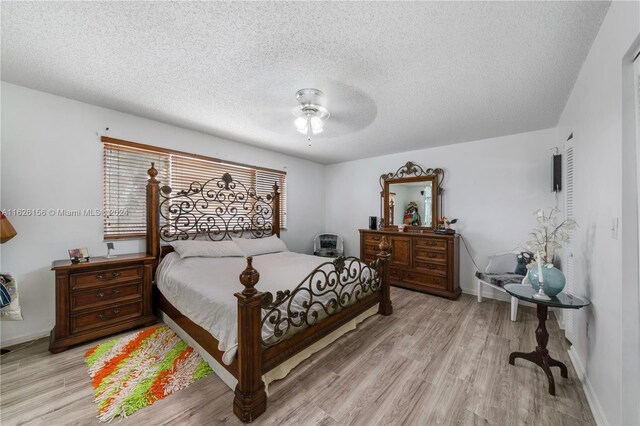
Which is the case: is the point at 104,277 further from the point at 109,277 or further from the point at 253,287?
the point at 253,287

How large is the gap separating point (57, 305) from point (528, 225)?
574 cm

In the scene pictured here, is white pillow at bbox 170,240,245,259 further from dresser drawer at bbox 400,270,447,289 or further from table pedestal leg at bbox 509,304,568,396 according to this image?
table pedestal leg at bbox 509,304,568,396

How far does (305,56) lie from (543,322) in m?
2.86

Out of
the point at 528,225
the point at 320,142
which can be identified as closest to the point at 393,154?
the point at 320,142

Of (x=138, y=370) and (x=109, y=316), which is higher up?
(x=109, y=316)

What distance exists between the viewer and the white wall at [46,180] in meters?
2.27

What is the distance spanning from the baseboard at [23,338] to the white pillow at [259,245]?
84.0 inches

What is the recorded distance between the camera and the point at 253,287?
161 centimetres

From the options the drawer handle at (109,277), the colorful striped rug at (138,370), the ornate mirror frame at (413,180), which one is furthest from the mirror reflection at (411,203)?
the drawer handle at (109,277)

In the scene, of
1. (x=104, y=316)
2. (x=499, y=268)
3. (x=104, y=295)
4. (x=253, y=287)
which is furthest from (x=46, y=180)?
(x=499, y=268)

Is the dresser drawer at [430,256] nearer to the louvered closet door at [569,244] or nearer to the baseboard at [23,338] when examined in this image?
the louvered closet door at [569,244]

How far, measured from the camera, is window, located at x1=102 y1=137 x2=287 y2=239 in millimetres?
2803

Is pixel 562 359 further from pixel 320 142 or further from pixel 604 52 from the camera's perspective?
pixel 320 142

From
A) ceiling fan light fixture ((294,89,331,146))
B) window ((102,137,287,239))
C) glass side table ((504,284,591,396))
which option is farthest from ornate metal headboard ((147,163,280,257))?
glass side table ((504,284,591,396))
